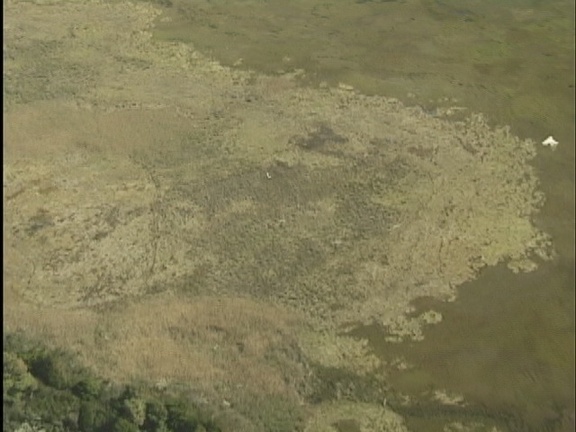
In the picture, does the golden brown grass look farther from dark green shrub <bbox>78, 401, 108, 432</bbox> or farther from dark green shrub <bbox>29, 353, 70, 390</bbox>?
dark green shrub <bbox>78, 401, 108, 432</bbox>

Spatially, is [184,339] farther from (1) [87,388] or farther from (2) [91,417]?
(2) [91,417]

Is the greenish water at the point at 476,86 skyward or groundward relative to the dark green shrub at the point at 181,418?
skyward

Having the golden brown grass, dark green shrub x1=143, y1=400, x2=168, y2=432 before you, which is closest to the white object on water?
the golden brown grass

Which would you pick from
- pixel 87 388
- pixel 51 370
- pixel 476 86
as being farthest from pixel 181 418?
pixel 476 86

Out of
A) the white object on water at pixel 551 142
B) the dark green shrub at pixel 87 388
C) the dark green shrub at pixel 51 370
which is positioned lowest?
the dark green shrub at pixel 51 370

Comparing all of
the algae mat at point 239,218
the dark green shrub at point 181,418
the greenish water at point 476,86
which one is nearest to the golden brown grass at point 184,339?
the algae mat at point 239,218

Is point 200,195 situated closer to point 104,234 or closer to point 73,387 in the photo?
point 104,234

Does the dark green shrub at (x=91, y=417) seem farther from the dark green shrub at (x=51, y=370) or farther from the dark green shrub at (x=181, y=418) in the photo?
the dark green shrub at (x=181, y=418)
